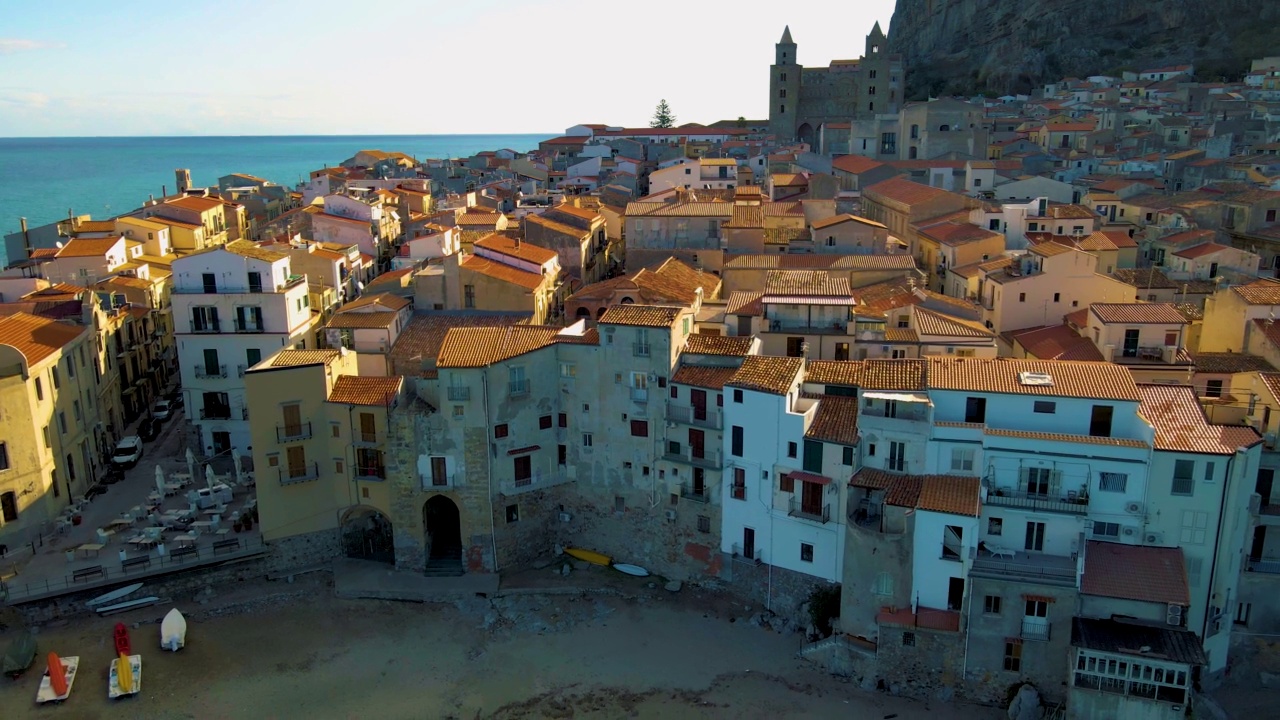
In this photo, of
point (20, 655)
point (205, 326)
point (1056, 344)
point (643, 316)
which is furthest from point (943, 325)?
point (20, 655)

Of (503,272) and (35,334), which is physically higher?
(503,272)

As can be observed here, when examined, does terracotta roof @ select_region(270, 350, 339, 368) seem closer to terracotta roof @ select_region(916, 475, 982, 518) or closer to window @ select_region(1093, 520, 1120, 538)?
terracotta roof @ select_region(916, 475, 982, 518)

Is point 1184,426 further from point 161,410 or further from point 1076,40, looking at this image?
point 1076,40

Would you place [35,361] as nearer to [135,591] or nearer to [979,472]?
[135,591]

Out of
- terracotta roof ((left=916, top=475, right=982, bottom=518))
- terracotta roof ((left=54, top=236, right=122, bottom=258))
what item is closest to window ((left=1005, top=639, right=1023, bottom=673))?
terracotta roof ((left=916, top=475, right=982, bottom=518))

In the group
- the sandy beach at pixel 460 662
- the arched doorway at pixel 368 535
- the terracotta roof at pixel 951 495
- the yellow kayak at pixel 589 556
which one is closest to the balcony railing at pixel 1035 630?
the sandy beach at pixel 460 662

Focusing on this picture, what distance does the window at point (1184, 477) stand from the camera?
24.5 m

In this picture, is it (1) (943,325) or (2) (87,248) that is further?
(2) (87,248)

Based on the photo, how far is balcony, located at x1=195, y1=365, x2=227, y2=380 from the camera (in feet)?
129

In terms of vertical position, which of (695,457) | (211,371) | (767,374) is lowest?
(695,457)

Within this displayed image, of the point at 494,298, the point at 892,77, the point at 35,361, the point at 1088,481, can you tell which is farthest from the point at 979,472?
the point at 892,77

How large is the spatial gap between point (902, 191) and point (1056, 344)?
24961 mm

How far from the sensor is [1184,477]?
81.0ft

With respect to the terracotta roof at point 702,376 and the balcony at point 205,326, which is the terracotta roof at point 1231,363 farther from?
the balcony at point 205,326
